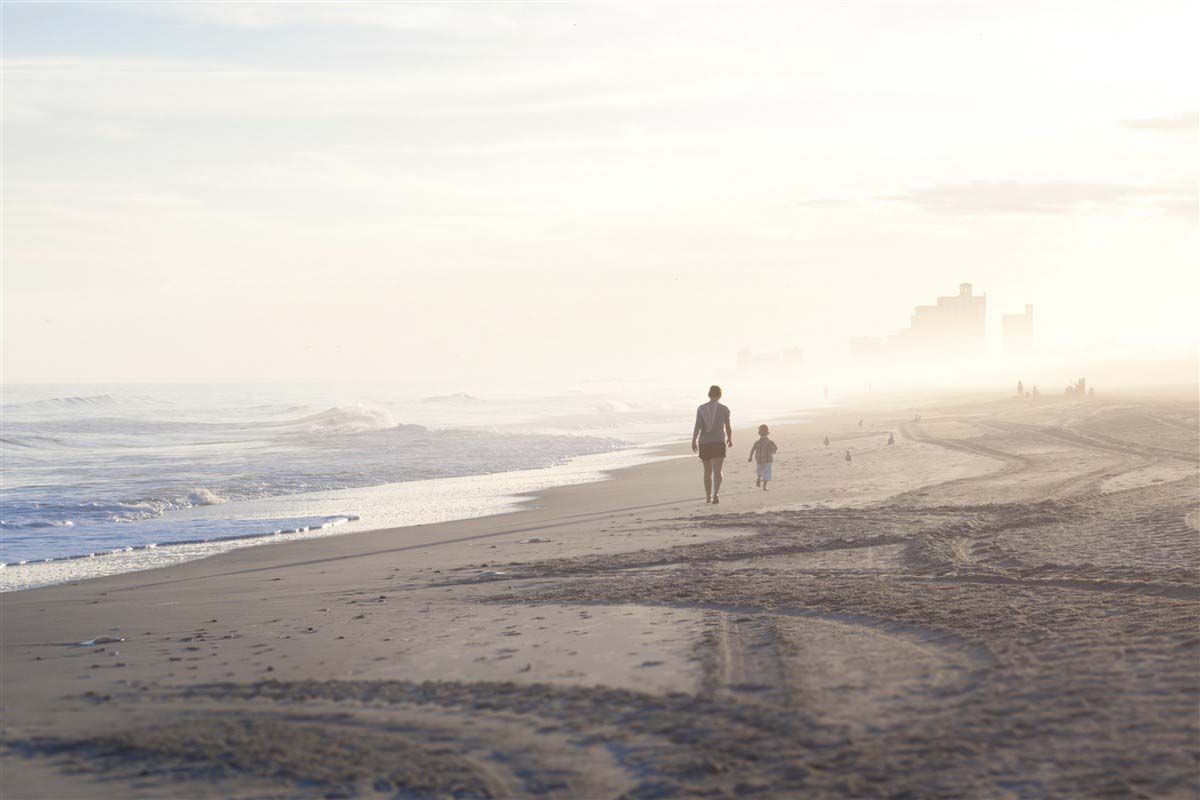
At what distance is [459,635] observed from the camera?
25.8 ft

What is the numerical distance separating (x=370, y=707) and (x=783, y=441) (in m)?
30.7

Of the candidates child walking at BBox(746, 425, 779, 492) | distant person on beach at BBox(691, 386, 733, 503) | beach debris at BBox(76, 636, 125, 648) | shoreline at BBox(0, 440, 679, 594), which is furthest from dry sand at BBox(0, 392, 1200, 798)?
Answer: child walking at BBox(746, 425, 779, 492)

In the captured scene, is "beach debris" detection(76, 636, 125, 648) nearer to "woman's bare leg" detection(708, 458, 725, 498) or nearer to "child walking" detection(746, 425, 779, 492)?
"woman's bare leg" detection(708, 458, 725, 498)

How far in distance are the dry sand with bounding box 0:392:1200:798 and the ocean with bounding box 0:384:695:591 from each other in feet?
9.63

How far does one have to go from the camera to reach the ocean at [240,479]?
16047mm

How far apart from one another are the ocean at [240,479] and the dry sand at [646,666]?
2.94 metres

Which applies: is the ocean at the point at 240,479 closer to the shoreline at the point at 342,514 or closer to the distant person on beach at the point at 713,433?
the shoreline at the point at 342,514

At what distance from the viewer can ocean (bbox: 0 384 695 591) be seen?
52.6ft

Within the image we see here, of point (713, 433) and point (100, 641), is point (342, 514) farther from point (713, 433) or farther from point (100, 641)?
point (100, 641)

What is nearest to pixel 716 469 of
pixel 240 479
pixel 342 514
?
pixel 342 514

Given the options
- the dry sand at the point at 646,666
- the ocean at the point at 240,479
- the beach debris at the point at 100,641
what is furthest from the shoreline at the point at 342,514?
the beach debris at the point at 100,641

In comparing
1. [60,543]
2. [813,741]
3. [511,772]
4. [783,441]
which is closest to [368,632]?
[511,772]

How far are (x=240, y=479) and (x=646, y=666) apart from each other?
2173cm

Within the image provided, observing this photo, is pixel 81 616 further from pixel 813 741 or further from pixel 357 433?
pixel 357 433
